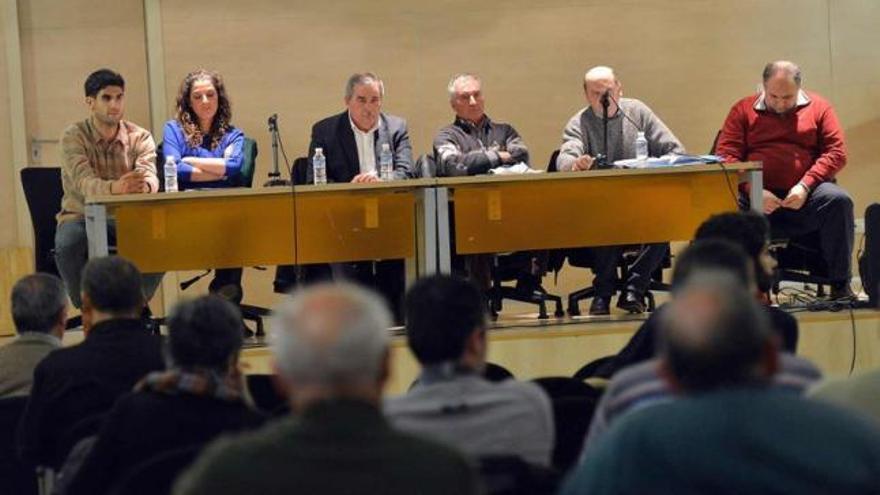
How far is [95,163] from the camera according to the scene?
7.17 metres

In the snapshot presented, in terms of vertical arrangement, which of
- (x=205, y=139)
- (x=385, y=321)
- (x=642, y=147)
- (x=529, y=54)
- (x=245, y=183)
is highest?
(x=529, y=54)

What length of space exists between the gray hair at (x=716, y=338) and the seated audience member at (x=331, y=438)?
35 cm

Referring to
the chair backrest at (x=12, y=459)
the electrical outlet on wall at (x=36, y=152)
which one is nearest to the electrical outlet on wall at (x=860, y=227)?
the electrical outlet on wall at (x=36, y=152)

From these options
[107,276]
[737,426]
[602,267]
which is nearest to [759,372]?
[737,426]

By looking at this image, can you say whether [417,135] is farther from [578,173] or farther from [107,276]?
[107,276]

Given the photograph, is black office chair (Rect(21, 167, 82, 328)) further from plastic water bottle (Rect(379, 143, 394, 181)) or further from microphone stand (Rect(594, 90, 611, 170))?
microphone stand (Rect(594, 90, 611, 170))

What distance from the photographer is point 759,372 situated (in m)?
2.27

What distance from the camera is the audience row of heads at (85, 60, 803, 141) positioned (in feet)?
23.4

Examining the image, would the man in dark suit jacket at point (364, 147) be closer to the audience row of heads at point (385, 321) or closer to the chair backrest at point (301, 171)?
the chair backrest at point (301, 171)

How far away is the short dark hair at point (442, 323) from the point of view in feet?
10.00

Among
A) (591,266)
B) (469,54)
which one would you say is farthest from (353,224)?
(469,54)

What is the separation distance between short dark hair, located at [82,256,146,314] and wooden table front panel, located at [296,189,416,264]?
108 inches

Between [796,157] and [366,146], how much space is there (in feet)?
6.76

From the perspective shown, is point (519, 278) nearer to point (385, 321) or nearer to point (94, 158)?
point (94, 158)
